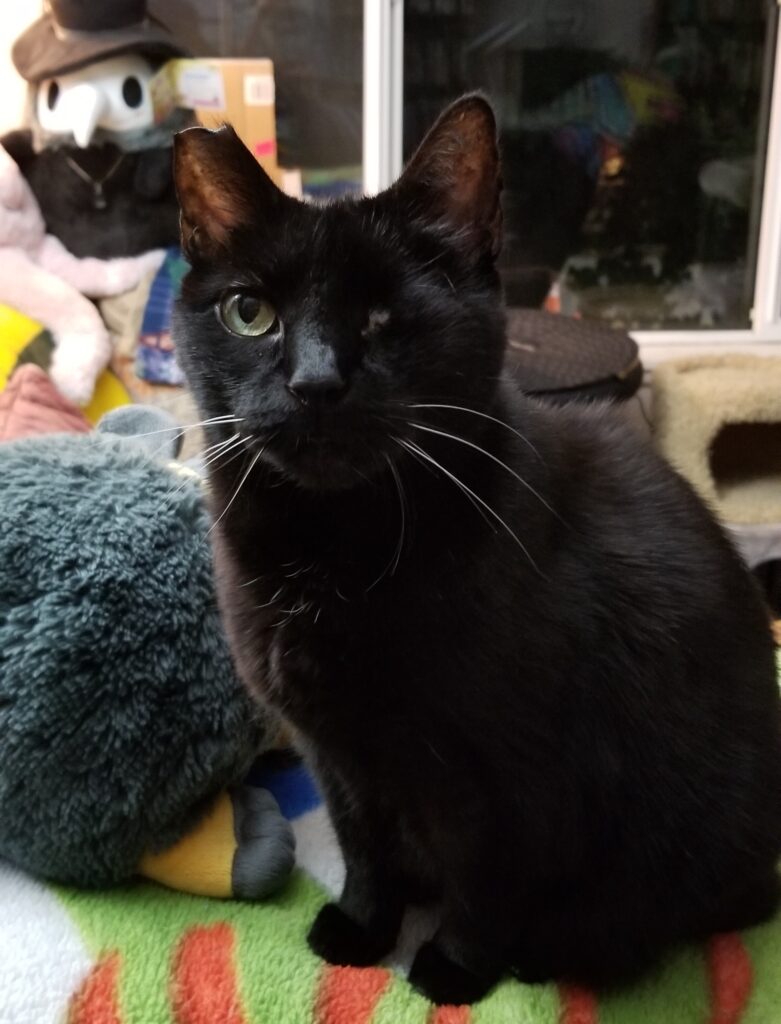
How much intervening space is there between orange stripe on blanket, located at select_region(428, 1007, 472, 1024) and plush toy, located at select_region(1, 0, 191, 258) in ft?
4.27

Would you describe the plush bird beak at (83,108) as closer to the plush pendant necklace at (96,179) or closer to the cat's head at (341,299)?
the plush pendant necklace at (96,179)

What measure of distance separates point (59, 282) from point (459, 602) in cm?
115

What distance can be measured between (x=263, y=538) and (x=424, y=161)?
1.00ft

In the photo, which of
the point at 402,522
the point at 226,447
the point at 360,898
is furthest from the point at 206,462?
the point at 360,898

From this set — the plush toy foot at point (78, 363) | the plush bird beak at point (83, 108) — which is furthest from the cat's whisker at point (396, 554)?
the plush bird beak at point (83, 108)

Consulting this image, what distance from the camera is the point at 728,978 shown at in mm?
849

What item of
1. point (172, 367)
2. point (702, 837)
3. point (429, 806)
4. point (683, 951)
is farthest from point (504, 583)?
point (172, 367)

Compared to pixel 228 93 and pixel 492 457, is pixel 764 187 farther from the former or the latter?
pixel 492 457

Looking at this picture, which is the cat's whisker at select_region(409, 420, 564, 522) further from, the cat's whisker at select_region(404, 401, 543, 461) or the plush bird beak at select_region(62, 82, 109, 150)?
the plush bird beak at select_region(62, 82, 109, 150)

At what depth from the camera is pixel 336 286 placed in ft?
2.16

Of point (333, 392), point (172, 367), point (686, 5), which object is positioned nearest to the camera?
point (333, 392)

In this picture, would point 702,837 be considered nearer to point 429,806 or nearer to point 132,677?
point 429,806

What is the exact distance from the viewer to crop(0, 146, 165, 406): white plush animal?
1541 mm

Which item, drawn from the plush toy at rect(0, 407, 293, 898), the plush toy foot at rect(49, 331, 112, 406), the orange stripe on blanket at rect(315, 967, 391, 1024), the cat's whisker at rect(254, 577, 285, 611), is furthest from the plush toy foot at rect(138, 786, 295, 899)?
the plush toy foot at rect(49, 331, 112, 406)
